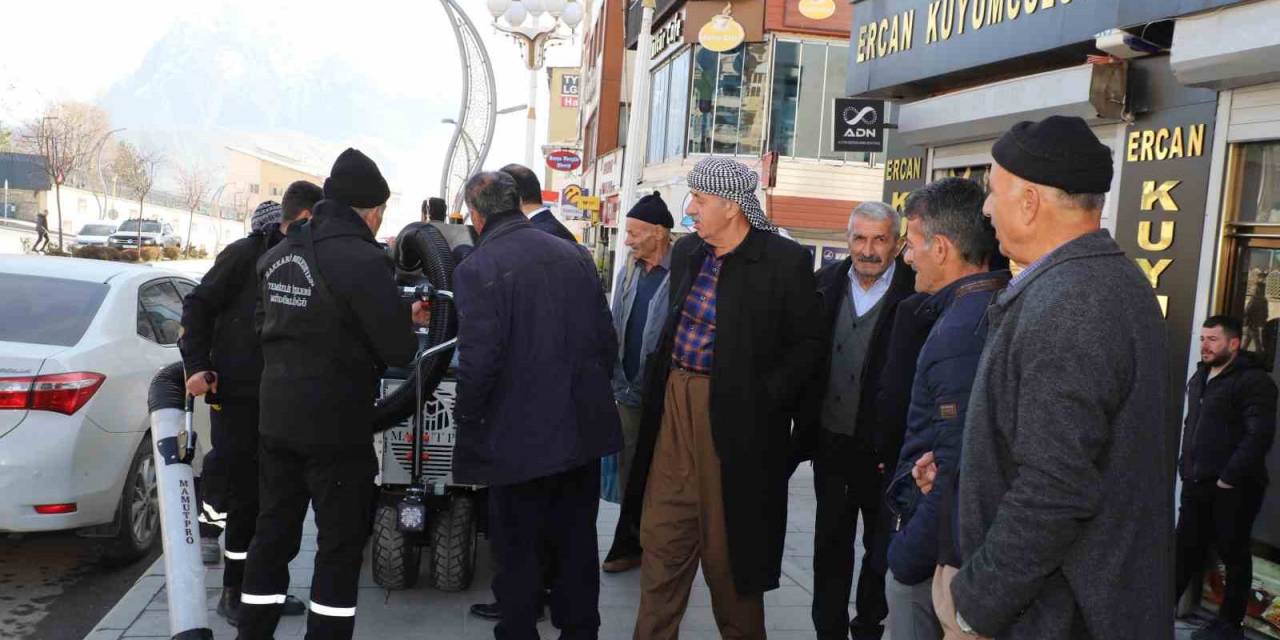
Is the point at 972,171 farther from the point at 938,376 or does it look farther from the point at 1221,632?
the point at 938,376

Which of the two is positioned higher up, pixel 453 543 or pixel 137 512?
pixel 453 543

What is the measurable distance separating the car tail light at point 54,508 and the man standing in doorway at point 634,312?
8.96 feet

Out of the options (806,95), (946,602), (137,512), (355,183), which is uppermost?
(806,95)

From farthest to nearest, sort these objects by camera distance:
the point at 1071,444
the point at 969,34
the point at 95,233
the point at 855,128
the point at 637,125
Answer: the point at 95,233 < the point at 637,125 < the point at 855,128 < the point at 969,34 < the point at 1071,444

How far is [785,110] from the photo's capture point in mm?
24219

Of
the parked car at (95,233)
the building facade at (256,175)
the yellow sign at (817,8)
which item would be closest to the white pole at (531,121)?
the yellow sign at (817,8)

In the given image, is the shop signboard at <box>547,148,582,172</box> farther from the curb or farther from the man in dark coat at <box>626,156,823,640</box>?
the man in dark coat at <box>626,156,823,640</box>

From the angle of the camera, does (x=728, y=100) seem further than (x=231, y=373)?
Yes

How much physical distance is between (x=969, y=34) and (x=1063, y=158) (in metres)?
6.80

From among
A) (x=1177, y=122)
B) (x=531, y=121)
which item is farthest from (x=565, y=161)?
(x=1177, y=122)

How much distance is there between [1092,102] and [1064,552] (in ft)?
17.7

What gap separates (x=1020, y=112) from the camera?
7754mm

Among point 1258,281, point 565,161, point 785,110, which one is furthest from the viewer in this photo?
point 565,161

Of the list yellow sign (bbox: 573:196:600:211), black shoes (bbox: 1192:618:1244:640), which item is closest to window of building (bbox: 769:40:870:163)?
yellow sign (bbox: 573:196:600:211)
